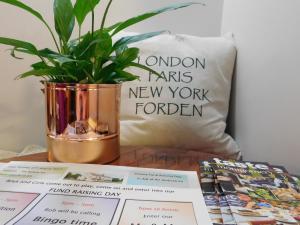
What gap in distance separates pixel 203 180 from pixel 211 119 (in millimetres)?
354

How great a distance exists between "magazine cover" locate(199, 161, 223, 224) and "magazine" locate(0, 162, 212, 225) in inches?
0.4

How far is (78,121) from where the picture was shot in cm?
59

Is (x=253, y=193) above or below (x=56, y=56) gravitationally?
below

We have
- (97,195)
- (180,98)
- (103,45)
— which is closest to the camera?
(97,195)

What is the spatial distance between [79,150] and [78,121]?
2.5 inches

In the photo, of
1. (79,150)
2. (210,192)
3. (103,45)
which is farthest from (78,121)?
(210,192)

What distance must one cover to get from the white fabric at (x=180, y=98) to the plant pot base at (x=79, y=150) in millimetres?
246

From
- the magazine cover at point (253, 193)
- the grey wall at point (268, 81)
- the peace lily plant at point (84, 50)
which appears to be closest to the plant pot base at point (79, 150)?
the peace lily plant at point (84, 50)

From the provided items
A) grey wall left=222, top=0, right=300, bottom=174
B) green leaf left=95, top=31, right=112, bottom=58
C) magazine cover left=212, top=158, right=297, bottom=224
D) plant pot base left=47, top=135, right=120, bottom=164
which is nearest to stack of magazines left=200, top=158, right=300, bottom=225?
magazine cover left=212, top=158, right=297, bottom=224

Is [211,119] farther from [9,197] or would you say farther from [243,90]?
[9,197]

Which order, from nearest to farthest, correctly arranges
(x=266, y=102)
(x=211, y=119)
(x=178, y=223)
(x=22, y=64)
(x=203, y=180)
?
1. (x=178, y=223)
2. (x=203, y=180)
3. (x=266, y=102)
4. (x=211, y=119)
5. (x=22, y=64)

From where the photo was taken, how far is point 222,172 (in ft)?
1.80

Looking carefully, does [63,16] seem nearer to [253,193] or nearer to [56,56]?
[56,56]

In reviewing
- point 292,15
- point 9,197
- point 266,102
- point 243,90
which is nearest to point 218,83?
point 243,90
